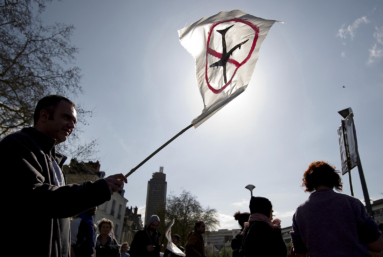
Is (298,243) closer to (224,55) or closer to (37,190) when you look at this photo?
(37,190)

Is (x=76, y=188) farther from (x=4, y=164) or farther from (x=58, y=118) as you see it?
(x=58, y=118)

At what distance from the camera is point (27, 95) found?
1024cm

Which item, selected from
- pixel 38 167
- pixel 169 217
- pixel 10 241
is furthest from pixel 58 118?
pixel 169 217

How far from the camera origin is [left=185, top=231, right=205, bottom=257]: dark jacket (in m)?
5.08

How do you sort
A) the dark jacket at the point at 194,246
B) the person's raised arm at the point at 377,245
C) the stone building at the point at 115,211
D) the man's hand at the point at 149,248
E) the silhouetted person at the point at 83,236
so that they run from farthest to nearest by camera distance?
the stone building at the point at 115,211 < the dark jacket at the point at 194,246 < the man's hand at the point at 149,248 < the silhouetted person at the point at 83,236 < the person's raised arm at the point at 377,245

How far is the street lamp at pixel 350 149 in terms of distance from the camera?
5.89 metres

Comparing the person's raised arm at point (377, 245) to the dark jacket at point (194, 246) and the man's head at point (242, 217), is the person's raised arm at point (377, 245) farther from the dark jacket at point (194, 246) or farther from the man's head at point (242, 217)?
the dark jacket at point (194, 246)

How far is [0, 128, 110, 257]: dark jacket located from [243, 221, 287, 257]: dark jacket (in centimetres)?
187

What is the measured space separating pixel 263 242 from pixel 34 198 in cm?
220

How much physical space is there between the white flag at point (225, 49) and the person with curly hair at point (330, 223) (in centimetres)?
143

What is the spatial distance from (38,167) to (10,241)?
14.7 inches

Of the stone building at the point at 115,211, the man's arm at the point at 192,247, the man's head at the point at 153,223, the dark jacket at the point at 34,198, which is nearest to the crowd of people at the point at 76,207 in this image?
the dark jacket at the point at 34,198

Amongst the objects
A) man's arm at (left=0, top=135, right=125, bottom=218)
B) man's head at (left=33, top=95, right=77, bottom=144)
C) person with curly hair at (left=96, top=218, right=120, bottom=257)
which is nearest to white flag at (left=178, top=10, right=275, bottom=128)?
man's head at (left=33, top=95, right=77, bottom=144)

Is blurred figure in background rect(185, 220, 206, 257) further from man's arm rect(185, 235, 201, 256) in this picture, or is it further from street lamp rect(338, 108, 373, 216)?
A: street lamp rect(338, 108, 373, 216)
